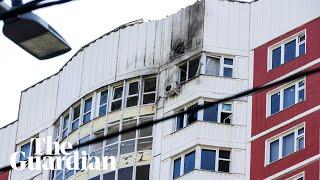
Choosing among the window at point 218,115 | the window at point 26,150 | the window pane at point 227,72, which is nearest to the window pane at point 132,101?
the window at point 218,115

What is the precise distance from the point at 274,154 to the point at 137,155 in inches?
210

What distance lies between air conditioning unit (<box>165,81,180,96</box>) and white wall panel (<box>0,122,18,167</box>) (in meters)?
11.2

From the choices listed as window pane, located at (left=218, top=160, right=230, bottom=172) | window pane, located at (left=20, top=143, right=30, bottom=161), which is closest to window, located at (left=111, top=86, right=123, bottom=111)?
window pane, located at (left=218, top=160, right=230, bottom=172)

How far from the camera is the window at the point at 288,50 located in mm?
44219

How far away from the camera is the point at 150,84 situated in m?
47.0

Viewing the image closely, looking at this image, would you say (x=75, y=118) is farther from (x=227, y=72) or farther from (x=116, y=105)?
(x=227, y=72)

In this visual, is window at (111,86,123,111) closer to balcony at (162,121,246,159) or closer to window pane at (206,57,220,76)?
balcony at (162,121,246,159)

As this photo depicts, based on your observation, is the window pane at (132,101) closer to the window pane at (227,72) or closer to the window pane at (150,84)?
the window pane at (150,84)

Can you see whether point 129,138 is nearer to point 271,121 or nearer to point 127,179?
point 127,179

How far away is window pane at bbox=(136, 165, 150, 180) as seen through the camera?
4525cm

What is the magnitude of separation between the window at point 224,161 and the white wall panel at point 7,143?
13567 mm

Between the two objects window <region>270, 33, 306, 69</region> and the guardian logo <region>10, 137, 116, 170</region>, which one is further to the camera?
the guardian logo <region>10, 137, 116, 170</region>

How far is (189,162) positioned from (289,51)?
208 inches

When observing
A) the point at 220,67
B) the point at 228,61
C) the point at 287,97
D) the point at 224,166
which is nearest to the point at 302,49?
the point at 287,97
